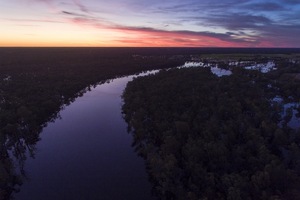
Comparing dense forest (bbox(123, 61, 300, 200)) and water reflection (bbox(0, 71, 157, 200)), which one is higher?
dense forest (bbox(123, 61, 300, 200))

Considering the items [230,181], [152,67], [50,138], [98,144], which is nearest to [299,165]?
[230,181]

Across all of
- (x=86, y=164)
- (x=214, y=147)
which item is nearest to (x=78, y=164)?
(x=86, y=164)

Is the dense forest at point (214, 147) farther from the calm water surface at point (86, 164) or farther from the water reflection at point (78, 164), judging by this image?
the water reflection at point (78, 164)

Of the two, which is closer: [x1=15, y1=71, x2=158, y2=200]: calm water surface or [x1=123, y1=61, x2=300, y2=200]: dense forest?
[x1=123, y1=61, x2=300, y2=200]: dense forest

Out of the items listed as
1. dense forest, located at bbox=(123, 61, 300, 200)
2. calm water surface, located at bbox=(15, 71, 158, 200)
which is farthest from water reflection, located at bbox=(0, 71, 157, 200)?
dense forest, located at bbox=(123, 61, 300, 200)

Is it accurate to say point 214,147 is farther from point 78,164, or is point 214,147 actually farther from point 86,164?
point 78,164

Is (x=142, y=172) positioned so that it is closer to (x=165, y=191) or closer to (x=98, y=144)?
(x=165, y=191)

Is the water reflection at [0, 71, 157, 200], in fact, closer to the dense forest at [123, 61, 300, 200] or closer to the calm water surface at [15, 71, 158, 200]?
the calm water surface at [15, 71, 158, 200]
